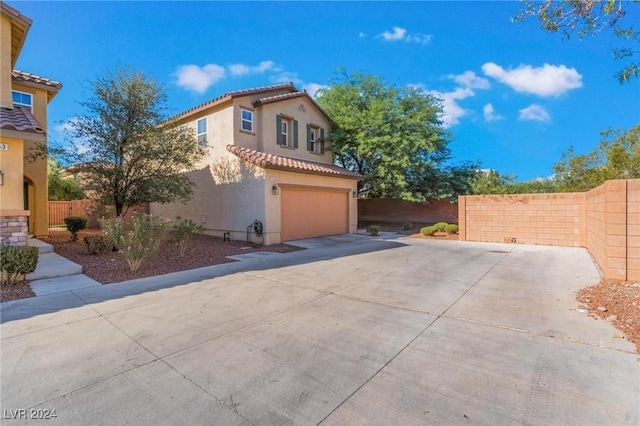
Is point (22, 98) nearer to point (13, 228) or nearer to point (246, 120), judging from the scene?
point (13, 228)

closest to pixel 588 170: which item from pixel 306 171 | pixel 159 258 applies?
pixel 306 171

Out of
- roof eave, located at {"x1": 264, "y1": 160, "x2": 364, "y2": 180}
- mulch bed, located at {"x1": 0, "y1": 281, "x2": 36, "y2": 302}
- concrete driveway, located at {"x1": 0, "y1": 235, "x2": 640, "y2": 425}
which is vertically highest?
roof eave, located at {"x1": 264, "y1": 160, "x2": 364, "y2": 180}

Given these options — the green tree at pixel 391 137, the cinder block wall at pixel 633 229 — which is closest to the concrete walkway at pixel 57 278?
the cinder block wall at pixel 633 229

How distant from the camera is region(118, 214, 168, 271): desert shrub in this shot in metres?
7.78

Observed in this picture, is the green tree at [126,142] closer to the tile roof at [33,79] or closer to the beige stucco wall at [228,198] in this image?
A: the beige stucco wall at [228,198]

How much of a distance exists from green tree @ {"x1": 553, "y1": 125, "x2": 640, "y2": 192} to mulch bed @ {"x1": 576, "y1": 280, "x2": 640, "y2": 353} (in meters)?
13.0

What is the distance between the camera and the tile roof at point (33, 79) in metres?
11.5

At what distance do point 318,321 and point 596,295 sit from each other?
211 inches

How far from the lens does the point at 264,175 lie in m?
12.4

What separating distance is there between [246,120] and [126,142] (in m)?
5.40

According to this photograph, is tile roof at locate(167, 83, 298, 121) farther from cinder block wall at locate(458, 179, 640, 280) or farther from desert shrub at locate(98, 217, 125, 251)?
cinder block wall at locate(458, 179, 640, 280)

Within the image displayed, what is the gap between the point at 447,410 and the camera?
2.58m

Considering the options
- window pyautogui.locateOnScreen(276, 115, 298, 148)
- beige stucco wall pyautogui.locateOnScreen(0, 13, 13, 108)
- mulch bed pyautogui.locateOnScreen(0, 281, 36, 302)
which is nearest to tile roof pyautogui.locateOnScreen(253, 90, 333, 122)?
window pyautogui.locateOnScreen(276, 115, 298, 148)

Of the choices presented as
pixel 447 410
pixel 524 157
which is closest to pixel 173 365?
pixel 447 410
